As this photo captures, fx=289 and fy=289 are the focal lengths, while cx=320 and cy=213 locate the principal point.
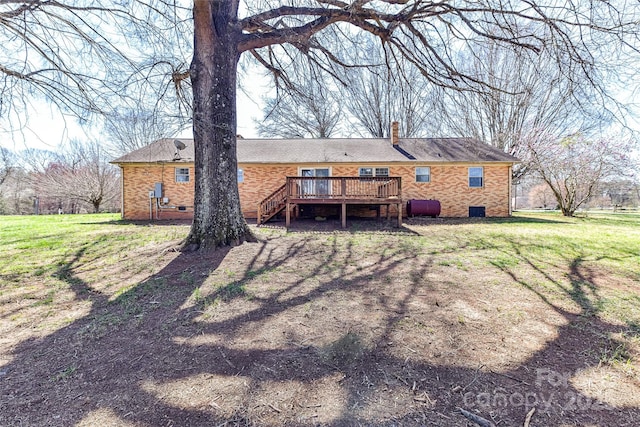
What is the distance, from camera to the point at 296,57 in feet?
25.9

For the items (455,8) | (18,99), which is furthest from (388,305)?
(18,99)

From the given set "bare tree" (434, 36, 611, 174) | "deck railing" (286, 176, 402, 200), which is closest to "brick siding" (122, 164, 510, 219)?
"deck railing" (286, 176, 402, 200)

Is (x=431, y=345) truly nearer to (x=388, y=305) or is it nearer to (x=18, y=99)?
(x=388, y=305)

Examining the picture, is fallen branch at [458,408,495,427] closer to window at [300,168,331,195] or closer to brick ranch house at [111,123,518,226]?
window at [300,168,331,195]

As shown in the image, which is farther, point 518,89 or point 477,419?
point 518,89

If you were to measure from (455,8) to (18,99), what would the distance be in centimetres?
891

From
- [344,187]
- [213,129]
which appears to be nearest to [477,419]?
[213,129]

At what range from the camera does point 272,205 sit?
39.6ft

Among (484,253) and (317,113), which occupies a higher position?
(317,113)

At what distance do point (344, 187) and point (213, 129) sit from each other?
5.53 meters

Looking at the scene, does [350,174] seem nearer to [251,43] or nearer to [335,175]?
[335,175]

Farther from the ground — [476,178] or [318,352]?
[476,178]

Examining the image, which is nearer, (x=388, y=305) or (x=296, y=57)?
(x=388, y=305)

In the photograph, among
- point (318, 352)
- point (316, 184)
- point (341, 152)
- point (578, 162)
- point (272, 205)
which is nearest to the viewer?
point (318, 352)
